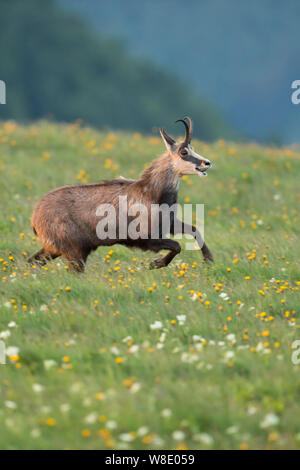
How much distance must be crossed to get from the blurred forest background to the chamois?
35269mm

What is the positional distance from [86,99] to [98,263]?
52.2 m

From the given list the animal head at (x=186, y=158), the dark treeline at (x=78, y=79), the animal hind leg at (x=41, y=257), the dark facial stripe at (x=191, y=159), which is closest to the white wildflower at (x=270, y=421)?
the animal head at (x=186, y=158)

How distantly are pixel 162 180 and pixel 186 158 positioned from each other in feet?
1.50

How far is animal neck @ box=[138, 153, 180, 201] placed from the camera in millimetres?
8734

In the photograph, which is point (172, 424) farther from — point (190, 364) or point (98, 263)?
point (98, 263)

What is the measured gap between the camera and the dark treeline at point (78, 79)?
59344 millimetres

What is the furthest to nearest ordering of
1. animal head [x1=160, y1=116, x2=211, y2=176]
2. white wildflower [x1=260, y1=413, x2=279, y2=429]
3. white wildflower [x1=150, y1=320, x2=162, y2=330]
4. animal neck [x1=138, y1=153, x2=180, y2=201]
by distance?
1. animal neck [x1=138, y1=153, x2=180, y2=201]
2. animal head [x1=160, y1=116, x2=211, y2=176]
3. white wildflower [x1=150, y1=320, x2=162, y2=330]
4. white wildflower [x1=260, y1=413, x2=279, y2=429]

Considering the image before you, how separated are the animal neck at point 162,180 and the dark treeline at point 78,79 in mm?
48443

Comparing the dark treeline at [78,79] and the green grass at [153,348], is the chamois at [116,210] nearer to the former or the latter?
the green grass at [153,348]

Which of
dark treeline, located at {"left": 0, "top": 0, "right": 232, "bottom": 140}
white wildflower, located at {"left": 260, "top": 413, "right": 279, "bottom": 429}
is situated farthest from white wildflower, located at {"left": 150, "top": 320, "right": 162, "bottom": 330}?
dark treeline, located at {"left": 0, "top": 0, "right": 232, "bottom": 140}

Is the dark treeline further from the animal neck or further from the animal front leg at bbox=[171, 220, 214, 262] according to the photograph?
the animal front leg at bbox=[171, 220, 214, 262]

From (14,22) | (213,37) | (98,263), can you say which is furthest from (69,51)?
(98,263)

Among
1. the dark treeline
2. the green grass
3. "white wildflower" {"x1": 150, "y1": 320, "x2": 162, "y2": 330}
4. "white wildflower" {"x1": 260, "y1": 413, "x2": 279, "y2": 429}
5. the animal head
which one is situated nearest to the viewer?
"white wildflower" {"x1": 260, "y1": 413, "x2": 279, "y2": 429}

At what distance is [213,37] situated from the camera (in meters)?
90.2
